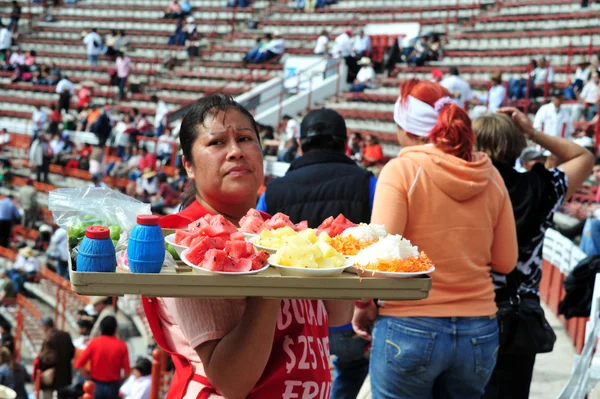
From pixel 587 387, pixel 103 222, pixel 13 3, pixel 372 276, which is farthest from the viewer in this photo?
pixel 13 3

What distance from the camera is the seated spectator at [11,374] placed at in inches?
343

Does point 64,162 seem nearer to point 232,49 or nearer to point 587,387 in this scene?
point 232,49

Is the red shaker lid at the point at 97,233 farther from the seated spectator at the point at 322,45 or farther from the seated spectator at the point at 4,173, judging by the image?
the seated spectator at the point at 322,45

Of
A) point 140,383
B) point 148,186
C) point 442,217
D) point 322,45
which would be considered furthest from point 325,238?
point 322,45

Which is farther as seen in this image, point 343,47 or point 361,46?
point 361,46

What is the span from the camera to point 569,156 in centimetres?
369

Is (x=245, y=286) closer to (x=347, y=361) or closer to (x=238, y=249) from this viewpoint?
(x=238, y=249)

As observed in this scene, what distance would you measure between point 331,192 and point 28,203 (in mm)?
14424

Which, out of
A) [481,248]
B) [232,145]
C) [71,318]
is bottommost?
[71,318]

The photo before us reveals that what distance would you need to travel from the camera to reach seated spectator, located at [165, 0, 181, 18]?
26656 mm

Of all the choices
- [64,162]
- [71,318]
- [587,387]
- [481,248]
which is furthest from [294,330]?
[64,162]

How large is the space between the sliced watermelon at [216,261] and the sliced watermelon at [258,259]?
5cm

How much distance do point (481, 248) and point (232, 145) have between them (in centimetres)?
124

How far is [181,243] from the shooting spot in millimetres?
1895
